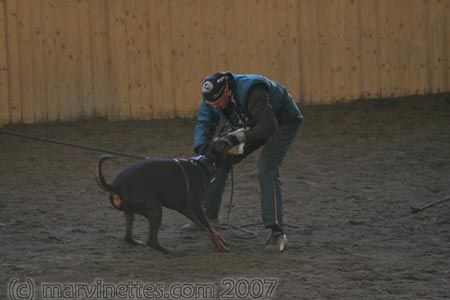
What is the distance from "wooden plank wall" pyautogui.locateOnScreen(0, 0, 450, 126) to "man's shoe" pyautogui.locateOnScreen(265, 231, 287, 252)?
21.7ft

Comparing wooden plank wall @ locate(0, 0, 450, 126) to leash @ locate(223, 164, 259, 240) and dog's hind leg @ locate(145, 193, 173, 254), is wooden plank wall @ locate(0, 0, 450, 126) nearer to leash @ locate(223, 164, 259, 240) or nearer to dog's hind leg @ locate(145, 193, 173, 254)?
leash @ locate(223, 164, 259, 240)

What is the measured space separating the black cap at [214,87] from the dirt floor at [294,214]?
3.79ft

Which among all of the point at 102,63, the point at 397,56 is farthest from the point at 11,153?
the point at 397,56

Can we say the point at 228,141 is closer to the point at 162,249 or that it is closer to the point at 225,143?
the point at 225,143

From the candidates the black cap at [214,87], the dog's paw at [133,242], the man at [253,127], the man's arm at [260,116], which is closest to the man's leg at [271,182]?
the man at [253,127]

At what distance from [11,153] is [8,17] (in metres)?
2.28

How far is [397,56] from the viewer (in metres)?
13.1

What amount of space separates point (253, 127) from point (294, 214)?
5.96 feet

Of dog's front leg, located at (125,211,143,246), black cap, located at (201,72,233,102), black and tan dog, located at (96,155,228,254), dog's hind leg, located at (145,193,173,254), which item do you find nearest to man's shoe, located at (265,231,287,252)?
black and tan dog, located at (96,155,228,254)

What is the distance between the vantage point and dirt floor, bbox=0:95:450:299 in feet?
17.6

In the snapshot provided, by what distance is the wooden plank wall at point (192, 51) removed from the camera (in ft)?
40.2

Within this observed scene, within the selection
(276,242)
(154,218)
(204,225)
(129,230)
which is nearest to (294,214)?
(276,242)

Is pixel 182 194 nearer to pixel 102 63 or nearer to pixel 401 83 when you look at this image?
pixel 102 63

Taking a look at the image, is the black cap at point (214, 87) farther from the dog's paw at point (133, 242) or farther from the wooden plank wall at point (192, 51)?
the wooden plank wall at point (192, 51)
